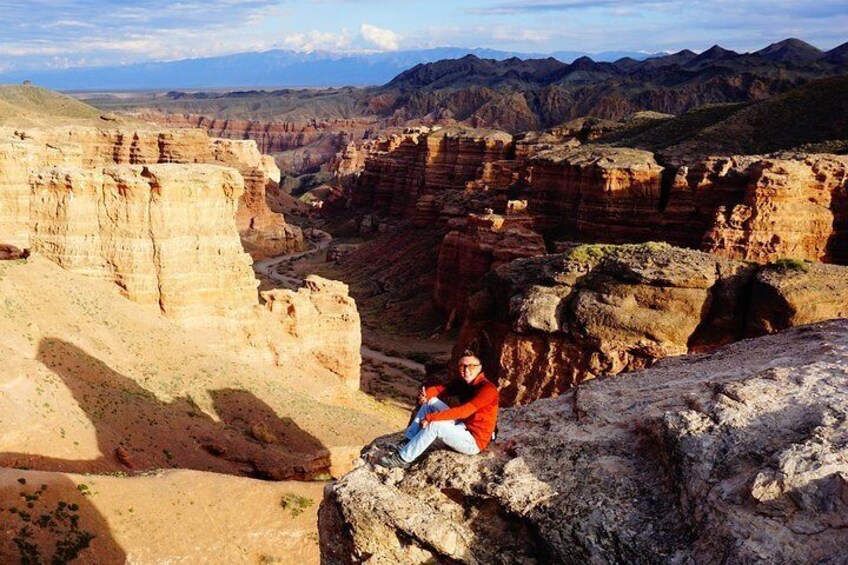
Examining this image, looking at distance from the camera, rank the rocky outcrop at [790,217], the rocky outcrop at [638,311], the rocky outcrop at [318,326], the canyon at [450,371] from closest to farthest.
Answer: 1. the canyon at [450,371]
2. the rocky outcrop at [638,311]
3. the rocky outcrop at [318,326]
4. the rocky outcrop at [790,217]

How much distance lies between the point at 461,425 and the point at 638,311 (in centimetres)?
1816

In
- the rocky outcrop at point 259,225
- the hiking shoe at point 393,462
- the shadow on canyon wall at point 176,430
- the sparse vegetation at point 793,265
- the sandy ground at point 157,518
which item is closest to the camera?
the hiking shoe at point 393,462

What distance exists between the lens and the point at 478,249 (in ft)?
177

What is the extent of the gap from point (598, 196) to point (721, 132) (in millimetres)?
21754

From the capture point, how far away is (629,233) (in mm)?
49812

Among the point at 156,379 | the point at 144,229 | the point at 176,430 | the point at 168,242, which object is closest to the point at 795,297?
the point at 176,430

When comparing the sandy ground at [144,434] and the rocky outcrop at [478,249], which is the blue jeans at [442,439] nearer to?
the sandy ground at [144,434]

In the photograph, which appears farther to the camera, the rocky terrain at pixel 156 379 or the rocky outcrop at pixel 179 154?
the rocky outcrop at pixel 179 154

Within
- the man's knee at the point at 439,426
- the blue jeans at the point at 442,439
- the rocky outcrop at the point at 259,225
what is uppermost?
the man's knee at the point at 439,426

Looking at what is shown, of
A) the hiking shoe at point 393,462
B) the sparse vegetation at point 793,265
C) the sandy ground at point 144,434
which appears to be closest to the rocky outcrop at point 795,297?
the sparse vegetation at point 793,265

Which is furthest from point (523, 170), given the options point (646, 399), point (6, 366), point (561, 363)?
point (646, 399)

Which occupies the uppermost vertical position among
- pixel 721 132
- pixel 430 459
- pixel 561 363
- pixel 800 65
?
pixel 800 65

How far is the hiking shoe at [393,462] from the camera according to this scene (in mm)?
10312

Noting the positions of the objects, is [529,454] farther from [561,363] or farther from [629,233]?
[629,233]
